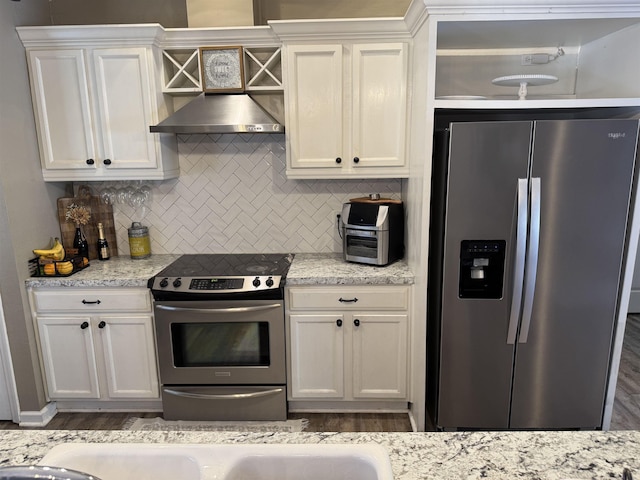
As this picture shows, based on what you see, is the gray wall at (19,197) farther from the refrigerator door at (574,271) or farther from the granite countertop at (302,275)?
the refrigerator door at (574,271)

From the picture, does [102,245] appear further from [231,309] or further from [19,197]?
[231,309]

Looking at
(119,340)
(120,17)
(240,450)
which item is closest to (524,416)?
(240,450)

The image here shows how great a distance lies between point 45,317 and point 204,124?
1.53 metres

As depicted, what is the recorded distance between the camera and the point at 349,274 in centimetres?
262

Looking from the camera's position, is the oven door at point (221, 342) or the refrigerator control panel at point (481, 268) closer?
the refrigerator control panel at point (481, 268)

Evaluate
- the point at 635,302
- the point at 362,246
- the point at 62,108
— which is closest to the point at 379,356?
the point at 362,246

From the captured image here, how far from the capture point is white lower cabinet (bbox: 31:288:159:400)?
264 centimetres

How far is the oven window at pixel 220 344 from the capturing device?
262cm

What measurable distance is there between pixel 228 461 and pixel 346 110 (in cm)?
217

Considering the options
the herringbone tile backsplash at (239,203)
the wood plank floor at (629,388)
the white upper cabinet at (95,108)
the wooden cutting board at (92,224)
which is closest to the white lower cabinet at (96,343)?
the wooden cutting board at (92,224)

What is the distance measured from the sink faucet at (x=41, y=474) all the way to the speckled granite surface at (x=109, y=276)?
202 cm

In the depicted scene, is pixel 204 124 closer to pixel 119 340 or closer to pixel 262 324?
pixel 262 324

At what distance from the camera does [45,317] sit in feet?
8.75

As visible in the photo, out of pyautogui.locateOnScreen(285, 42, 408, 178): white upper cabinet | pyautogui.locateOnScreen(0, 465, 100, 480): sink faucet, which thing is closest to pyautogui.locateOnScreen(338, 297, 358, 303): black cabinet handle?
pyautogui.locateOnScreen(285, 42, 408, 178): white upper cabinet
